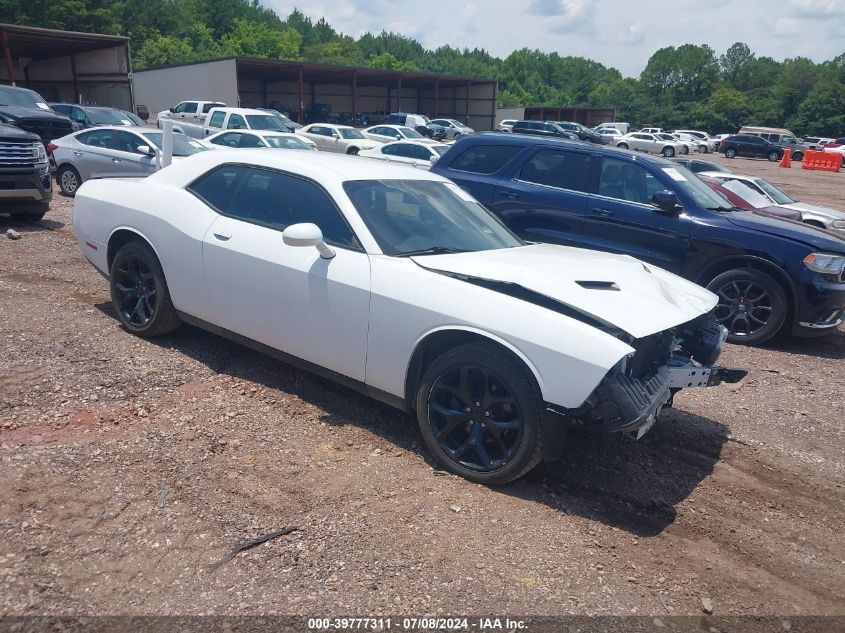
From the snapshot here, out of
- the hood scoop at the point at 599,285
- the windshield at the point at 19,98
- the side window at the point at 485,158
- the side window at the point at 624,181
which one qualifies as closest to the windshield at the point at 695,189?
the side window at the point at 624,181

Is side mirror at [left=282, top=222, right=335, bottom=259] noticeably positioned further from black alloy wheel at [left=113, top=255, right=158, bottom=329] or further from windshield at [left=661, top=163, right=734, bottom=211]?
windshield at [left=661, top=163, right=734, bottom=211]

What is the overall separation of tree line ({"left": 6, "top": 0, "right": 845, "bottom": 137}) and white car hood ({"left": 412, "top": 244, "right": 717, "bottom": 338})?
54773 millimetres

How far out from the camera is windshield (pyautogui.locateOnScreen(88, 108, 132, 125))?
20.7m

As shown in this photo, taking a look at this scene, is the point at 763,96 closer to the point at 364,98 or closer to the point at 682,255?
the point at 364,98

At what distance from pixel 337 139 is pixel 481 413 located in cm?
2253

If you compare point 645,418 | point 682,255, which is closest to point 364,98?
point 682,255

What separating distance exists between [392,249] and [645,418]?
1.73 metres

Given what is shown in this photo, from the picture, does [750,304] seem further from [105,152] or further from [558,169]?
[105,152]

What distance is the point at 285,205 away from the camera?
182 inches

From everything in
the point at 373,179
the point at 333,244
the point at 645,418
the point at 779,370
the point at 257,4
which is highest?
the point at 257,4

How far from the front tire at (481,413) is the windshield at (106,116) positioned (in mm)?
19873

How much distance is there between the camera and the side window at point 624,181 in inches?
295

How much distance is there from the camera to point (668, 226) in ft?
23.7

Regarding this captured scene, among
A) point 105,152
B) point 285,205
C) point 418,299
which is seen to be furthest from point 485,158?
point 105,152
